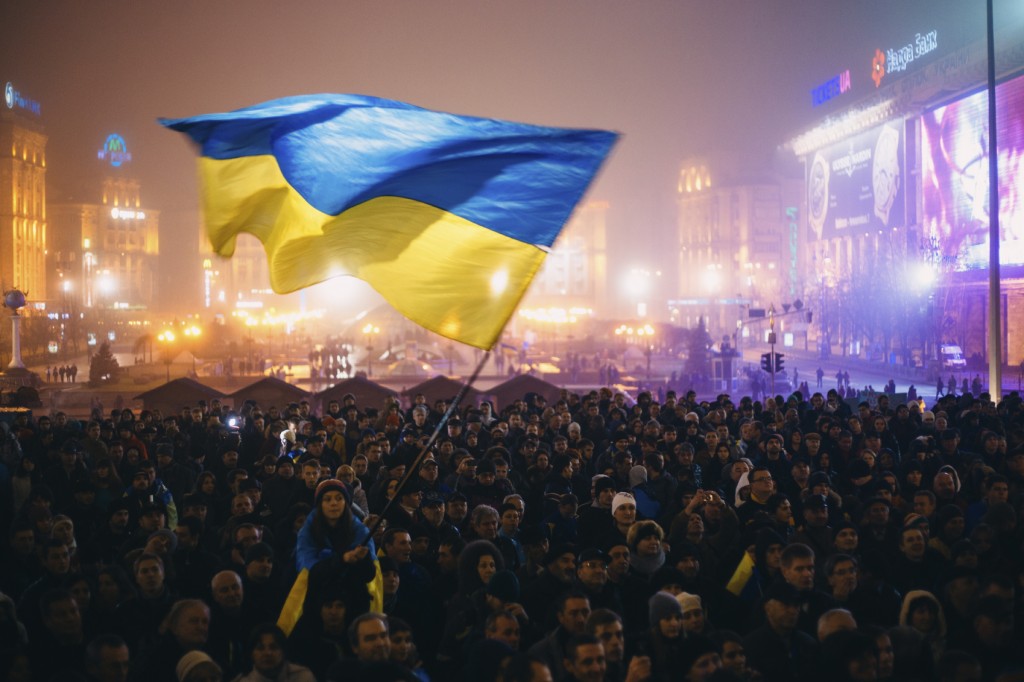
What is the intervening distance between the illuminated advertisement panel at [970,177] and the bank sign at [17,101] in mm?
83124

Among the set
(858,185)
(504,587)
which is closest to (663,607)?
(504,587)

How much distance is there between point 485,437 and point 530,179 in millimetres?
6036

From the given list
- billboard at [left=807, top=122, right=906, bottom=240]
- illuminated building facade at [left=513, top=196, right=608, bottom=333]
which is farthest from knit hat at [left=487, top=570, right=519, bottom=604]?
illuminated building facade at [left=513, top=196, right=608, bottom=333]

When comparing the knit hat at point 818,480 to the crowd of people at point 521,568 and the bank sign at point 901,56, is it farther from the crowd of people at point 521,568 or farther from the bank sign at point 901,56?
the bank sign at point 901,56

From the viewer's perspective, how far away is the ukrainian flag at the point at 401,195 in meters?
6.71

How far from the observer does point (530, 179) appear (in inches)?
273

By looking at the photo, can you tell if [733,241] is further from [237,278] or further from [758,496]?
[758,496]

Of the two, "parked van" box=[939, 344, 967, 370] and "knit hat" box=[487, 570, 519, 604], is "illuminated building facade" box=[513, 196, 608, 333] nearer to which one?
"parked van" box=[939, 344, 967, 370]

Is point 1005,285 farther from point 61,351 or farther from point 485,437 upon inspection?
point 61,351

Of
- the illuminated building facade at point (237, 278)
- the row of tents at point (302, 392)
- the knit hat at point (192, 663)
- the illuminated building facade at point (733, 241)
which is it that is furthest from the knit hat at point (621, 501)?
the illuminated building facade at point (237, 278)

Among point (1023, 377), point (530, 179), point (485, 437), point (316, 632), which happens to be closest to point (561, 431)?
point (485, 437)

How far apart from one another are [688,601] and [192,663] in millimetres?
2724

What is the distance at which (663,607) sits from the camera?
5488mm

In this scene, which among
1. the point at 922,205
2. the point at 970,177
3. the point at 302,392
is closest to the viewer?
the point at 302,392
